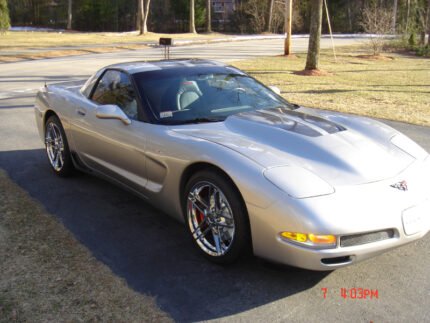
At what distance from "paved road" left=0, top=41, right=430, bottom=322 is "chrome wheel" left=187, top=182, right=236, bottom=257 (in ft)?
0.51

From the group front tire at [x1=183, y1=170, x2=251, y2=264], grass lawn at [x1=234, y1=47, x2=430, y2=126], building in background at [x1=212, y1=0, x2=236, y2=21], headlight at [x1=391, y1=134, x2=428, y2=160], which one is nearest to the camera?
front tire at [x1=183, y1=170, x2=251, y2=264]

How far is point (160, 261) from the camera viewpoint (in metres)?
Answer: 3.59

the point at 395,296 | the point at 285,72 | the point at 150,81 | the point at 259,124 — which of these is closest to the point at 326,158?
the point at 259,124

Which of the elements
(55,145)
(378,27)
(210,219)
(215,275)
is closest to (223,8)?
(378,27)

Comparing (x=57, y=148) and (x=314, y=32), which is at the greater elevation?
(x=314, y=32)

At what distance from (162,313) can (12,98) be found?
9845 mm

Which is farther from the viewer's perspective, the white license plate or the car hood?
the car hood

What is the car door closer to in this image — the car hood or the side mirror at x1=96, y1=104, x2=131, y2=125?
the side mirror at x1=96, y1=104, x2=131, y2=125

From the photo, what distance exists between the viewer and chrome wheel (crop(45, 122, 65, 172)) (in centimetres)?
551

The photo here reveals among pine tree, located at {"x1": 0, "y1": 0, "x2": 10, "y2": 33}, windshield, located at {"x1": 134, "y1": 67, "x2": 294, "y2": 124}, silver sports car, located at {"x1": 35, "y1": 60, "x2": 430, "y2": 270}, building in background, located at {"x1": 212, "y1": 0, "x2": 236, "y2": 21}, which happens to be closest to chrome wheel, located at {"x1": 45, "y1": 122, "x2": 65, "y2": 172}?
silver sports car, located at {"x1": 35, "y1": 60, "x2": 430, "y2": 270}

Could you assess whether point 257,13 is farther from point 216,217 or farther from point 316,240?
point 316,240

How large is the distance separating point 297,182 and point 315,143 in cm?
63

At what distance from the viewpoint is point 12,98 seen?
11391 mm

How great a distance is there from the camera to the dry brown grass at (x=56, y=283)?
114 inches
